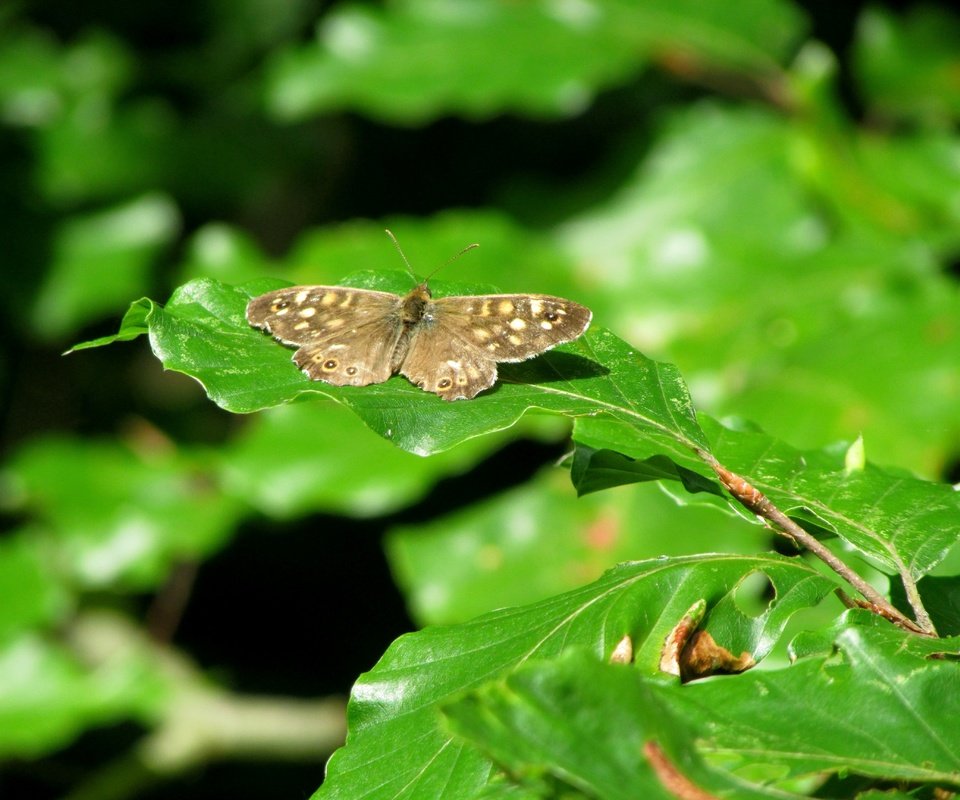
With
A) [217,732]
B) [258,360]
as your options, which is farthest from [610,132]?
[258,360]

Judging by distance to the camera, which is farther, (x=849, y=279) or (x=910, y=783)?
(x=849, y=279)

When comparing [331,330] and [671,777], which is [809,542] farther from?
[331,330]

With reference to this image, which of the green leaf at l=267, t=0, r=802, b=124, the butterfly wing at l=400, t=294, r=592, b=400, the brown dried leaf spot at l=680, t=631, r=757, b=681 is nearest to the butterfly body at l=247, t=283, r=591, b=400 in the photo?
the butterfly wing at l=400, t=294, r=592, b=400

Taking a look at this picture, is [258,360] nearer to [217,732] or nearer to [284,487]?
[284,487]

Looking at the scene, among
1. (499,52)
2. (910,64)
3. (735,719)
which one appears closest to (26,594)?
(499,52)

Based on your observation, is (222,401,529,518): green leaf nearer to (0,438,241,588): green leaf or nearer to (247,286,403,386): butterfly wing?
(0,438,241,588): green leaf

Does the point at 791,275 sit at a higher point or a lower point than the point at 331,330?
lower

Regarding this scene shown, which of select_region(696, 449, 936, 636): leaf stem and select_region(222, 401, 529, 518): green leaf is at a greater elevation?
select_region(696, 449, 936, 636): leaf stem
